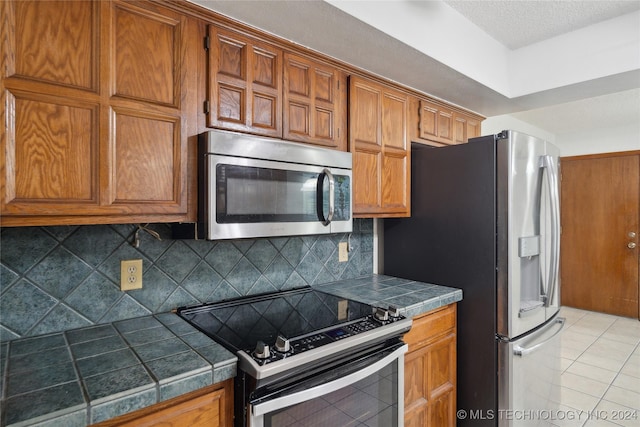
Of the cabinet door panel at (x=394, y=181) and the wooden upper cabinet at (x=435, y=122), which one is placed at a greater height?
the wooden upper cabinet at (x=435, y=122)

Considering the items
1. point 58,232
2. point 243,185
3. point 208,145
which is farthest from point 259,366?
point 58,232

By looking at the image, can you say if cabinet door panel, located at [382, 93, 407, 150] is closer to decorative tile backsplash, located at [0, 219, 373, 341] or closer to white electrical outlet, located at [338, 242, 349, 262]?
white electrical outlet, located at [338, 242, 349, 262]

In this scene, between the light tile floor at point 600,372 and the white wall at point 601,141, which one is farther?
the white wall at point 601,141

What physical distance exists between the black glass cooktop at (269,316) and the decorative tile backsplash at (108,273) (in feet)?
0.28

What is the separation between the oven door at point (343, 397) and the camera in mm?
1074


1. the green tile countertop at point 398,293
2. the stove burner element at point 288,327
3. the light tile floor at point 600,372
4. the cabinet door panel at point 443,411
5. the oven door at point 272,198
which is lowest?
the light tile floor at point 600,372

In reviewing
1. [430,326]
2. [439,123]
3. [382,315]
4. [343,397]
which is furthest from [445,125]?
[343,397]

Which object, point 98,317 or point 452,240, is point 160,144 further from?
point 452,240

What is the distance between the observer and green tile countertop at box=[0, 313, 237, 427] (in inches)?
32.1

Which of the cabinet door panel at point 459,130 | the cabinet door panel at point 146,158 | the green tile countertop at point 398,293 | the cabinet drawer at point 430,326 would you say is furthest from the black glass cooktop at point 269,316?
the cabinet door panel at point 459,130

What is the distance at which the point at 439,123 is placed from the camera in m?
2.36

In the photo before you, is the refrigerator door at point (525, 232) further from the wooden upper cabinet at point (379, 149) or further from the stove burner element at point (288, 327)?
the stove burner element at point (288, 327)

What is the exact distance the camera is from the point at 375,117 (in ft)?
6.43

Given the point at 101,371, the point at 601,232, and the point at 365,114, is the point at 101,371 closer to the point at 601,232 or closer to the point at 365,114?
the point at 365,114
